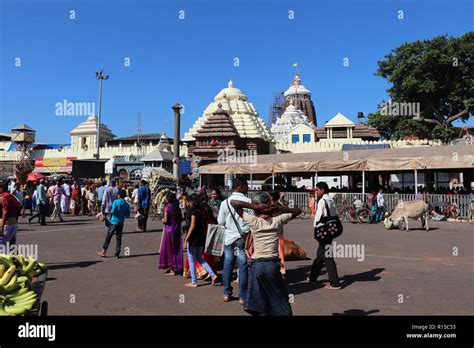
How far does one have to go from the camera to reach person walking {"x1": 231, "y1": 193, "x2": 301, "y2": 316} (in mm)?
4012

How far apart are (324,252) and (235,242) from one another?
5.62 feet

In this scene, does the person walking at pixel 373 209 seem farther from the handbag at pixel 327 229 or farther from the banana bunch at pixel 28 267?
the banana bunch at pixel 28 267

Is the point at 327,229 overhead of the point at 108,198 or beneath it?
beneath

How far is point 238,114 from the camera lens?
44.5 metres

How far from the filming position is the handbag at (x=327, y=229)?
664cm

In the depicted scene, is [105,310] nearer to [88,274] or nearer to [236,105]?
[88,274]

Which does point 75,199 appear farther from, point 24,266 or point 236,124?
point 236,124

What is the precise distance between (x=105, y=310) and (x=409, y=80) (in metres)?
30.5

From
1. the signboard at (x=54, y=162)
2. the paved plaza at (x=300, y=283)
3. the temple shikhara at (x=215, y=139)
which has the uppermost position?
the temple shikhara at (x=215, y=139)

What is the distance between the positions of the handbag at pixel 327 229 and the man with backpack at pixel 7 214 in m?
5.47

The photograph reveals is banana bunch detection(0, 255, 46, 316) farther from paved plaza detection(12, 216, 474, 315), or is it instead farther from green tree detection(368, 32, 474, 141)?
green tree detection(368, 32, 474, 141)

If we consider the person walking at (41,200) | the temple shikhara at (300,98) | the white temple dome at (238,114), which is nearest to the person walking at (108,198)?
the person walking at (41,200)

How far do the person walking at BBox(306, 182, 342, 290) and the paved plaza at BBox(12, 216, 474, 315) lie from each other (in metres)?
0.20

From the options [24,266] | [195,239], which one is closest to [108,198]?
[195,239]
